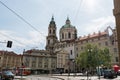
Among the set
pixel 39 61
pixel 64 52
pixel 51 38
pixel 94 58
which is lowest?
pixel 39 61

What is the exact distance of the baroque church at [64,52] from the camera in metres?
73.1

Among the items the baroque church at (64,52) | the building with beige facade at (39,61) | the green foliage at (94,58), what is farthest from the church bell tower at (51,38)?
the green foliage at (94,58)

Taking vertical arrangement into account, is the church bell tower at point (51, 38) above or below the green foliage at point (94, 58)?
above

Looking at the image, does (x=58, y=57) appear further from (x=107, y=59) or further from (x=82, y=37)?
(x=107, y=59)

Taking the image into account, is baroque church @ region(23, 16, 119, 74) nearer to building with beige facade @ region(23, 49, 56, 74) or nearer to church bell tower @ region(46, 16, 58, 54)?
building with beige facade @ region(23, 49, 56, 74)

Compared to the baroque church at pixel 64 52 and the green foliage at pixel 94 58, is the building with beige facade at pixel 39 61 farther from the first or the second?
the green foliage at pixel 94 58

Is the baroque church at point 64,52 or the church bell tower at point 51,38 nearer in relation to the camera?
the baroque church at point 64,52

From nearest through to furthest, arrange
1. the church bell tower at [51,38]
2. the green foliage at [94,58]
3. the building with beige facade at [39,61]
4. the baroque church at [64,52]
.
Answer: the green foliage at [94,58] → the baroque church at [64,52] → the building with beige facade at [39,61] → the church bell tower at [51,38]

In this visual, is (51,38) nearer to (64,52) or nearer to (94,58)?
(64,52)

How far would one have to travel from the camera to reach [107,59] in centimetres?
5728

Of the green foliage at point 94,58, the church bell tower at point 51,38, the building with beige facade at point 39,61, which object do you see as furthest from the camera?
the church bell tower at point 51,38

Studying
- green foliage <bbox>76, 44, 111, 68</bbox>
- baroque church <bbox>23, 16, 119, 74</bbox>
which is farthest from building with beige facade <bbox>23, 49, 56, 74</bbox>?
green foliage <bbox>76, 44, 111, 68</bbox>

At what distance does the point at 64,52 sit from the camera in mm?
87312

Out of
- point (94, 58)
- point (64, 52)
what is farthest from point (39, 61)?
point (94, 58)
